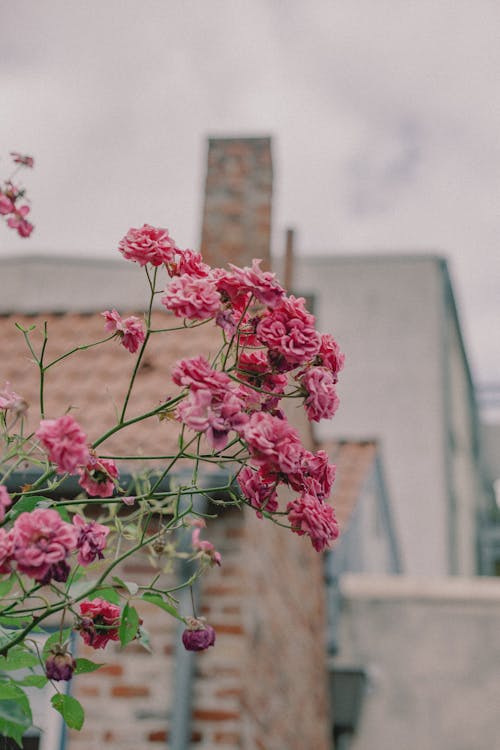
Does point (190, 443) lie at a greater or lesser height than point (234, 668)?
greater

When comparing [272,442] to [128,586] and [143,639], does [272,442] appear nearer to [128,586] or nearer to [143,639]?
[128,586]

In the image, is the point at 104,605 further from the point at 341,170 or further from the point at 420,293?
the point at 420,293

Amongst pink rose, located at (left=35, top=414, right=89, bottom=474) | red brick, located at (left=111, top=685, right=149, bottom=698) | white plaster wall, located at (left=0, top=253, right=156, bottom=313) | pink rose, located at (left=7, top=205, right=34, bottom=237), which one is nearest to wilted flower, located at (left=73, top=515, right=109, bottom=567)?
pink rose, located at (left=35, top=414, right=89, bottom=474)

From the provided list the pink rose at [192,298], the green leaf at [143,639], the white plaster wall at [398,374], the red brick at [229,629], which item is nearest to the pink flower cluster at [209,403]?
the pink rose at [192,298]

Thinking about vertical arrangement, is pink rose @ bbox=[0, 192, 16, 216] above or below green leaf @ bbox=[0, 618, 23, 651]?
above

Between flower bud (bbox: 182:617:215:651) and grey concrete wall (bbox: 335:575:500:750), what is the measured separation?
7.98 m

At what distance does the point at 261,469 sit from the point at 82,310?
5634 mm

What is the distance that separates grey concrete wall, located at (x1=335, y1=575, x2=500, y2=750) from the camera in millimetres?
9500

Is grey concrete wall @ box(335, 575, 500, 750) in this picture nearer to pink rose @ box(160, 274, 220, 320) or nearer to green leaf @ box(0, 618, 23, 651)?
green leaf @ box(0, 618, 23, 651)

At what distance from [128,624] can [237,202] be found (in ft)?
21.1

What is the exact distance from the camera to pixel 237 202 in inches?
316

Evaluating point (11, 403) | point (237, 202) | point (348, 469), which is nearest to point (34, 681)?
point (11, 403)

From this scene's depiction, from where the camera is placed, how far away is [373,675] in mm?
9781

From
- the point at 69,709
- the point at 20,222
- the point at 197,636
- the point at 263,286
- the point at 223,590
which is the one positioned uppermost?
the point at 20,222
